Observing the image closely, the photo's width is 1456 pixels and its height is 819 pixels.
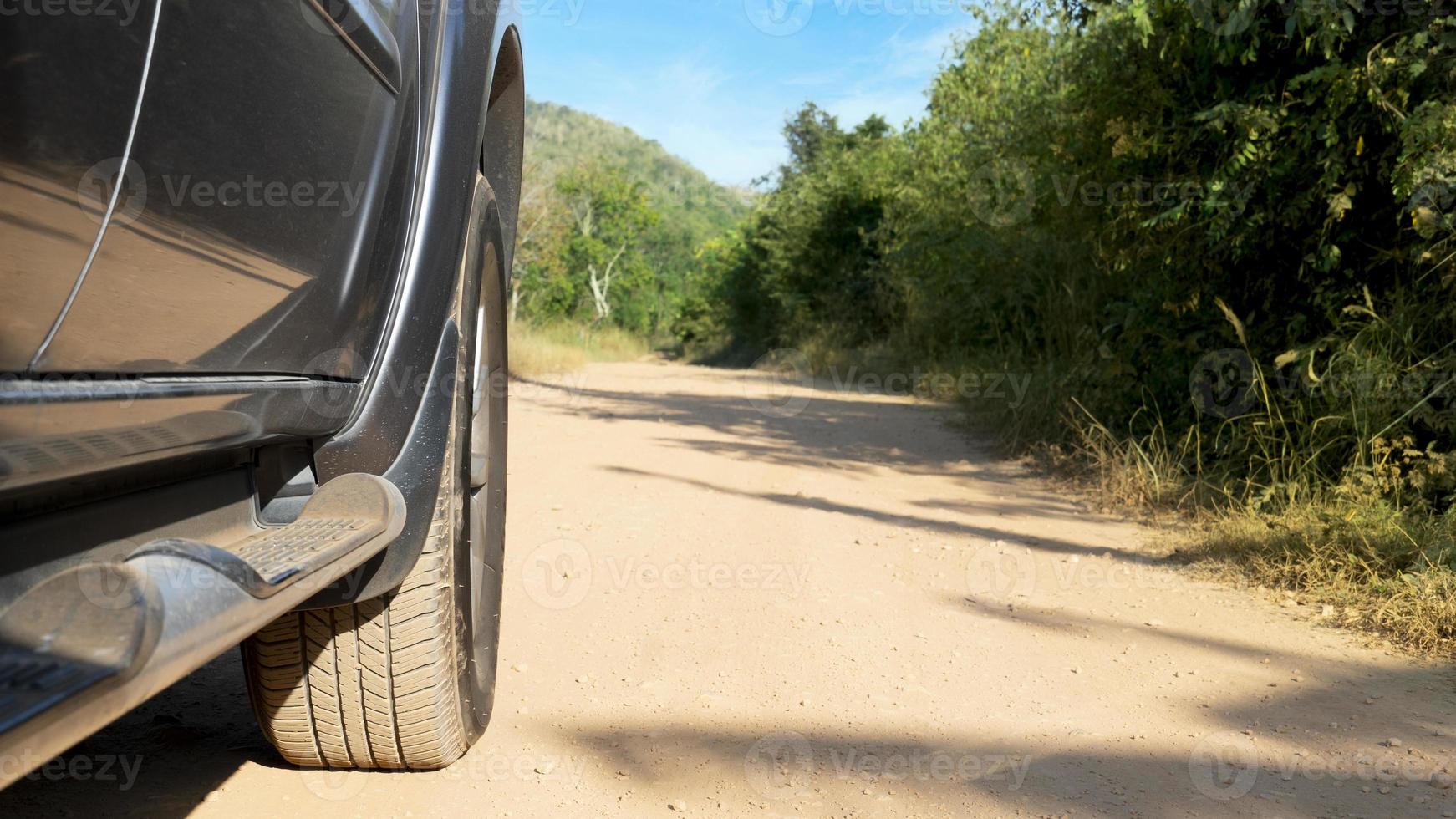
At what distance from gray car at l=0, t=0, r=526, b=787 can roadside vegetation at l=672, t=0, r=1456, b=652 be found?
320cm

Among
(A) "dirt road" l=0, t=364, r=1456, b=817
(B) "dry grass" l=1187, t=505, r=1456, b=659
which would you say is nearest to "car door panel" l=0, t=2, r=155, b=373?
(A) "dirt road" l=0, t=364, r=1456, b=817

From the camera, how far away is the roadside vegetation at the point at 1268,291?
4426 millimetres

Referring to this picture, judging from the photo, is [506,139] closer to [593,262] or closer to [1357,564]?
[1357,564]

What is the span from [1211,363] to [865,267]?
17.0 metres

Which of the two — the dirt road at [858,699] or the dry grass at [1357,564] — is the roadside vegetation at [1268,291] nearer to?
the dry grass at [1357,564]

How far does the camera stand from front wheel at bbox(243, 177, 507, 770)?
2.08 meters

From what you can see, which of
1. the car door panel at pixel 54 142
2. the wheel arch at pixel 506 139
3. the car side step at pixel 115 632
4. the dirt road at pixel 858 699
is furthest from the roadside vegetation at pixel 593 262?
the car side step at pixel 115 632

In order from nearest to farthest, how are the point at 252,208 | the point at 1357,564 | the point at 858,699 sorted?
the point at 252,208
the point at 858,699
the point at 1357,564

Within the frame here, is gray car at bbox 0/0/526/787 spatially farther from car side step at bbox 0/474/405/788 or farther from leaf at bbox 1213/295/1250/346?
leaf at bbox 1213/295/1250/346

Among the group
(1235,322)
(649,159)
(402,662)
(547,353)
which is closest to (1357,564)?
(1235,322)

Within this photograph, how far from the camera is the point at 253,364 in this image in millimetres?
1670

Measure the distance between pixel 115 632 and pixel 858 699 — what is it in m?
2.21

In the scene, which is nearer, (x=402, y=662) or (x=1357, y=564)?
(x=402, y=662)

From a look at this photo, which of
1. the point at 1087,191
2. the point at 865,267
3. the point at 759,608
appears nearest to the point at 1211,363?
the point at 1087,191
